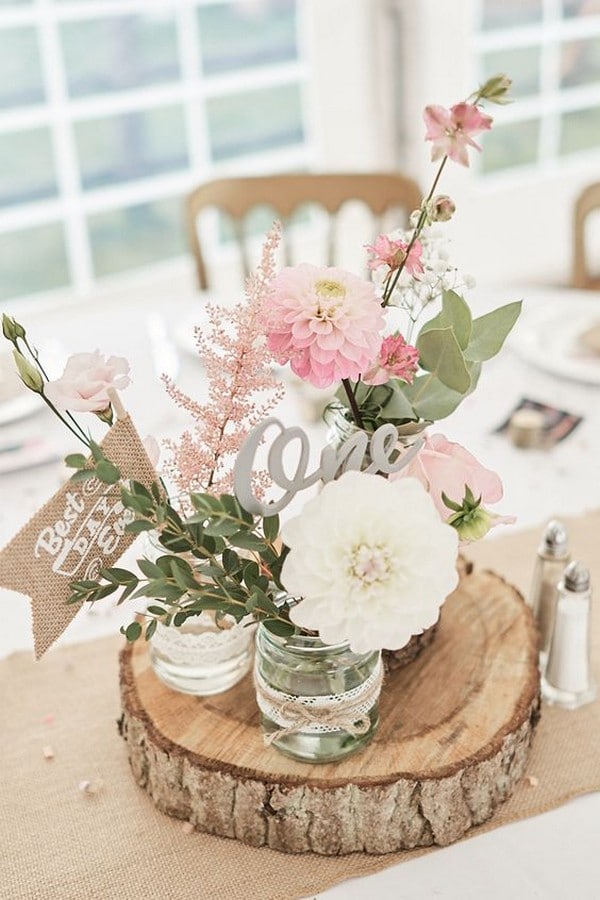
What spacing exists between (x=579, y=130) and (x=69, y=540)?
10.1 feet

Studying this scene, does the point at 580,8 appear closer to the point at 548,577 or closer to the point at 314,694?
the point at 548,577

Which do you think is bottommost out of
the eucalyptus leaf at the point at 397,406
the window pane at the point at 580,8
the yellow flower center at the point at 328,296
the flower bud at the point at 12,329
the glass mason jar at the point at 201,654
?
the glass mason jar at the point at 201,654

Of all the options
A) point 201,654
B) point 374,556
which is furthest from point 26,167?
point 374,556

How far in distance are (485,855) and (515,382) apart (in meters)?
0.82

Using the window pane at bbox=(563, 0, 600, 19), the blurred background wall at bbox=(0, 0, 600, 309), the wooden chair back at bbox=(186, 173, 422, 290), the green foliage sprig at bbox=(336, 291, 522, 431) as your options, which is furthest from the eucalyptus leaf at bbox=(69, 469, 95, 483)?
the window pane at bbox=(563, 0, 600, 19)

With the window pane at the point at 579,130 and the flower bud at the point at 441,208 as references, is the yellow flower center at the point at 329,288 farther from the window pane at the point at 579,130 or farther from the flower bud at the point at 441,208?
the window pane at the point at 579,130

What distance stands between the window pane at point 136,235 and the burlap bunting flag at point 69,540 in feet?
7.08

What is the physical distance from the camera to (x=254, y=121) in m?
2.90

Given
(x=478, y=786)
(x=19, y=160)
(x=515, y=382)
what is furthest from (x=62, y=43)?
(x=478, y=786)

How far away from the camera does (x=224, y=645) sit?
915 mm

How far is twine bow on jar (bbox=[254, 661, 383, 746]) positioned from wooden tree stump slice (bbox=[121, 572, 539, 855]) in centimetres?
3

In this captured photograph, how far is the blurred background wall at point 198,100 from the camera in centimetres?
261

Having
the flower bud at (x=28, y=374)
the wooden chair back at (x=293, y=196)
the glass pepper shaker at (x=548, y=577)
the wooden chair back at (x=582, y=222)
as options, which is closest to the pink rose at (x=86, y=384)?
the flower bud at (x=28, y=374)

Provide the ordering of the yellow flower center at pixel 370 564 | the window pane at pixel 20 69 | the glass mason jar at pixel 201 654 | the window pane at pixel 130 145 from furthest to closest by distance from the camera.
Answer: the window pane at pixel 130 145 → the window pane at pixel 20 69 → the glass mason jar at pixel 201 654 → the yellow flower center at pixel 370 564
